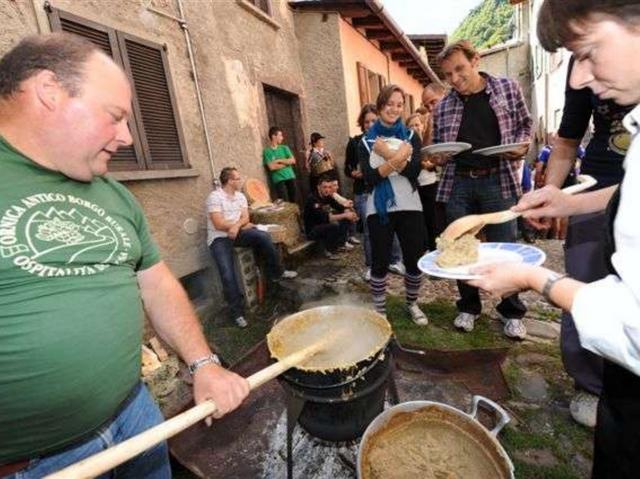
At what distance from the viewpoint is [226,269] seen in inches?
193

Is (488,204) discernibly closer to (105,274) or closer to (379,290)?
(379,290)

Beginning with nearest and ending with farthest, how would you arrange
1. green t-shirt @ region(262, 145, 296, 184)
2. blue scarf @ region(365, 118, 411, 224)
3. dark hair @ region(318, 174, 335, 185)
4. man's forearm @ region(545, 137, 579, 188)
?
man's forearm @ region(545, 137, 579, 188) → blue scarf @ region(365, 118, 411, 224) → green t-shirt @ region(262, 145, 296, 184) → dark hair @ region(318, 174, 335, 185)

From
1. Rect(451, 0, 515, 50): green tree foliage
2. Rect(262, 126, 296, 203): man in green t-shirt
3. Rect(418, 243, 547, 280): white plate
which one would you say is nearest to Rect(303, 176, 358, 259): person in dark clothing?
Rect(262, 126, 296, 203): man in green t-shirt

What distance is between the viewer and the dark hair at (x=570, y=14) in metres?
0.94

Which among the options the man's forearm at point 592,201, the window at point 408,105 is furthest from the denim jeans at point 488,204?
the window at point 408,105

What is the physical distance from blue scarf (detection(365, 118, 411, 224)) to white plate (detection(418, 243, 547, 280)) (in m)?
1.34

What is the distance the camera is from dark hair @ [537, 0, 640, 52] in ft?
3.08

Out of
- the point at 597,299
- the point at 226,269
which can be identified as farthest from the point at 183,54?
the point at 597,299

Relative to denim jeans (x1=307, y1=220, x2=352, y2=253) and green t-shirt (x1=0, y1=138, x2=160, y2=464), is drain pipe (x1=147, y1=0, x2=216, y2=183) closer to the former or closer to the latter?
denim jeans (x1=307, y1=220, x2=352, y2=253)

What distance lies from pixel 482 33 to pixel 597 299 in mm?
58013

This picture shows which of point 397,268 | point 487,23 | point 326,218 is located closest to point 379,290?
point 397,268

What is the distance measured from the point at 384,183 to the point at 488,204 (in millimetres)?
976

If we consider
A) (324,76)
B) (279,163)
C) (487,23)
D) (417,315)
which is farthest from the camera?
(487,23)

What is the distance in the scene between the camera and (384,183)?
3.59 meters
